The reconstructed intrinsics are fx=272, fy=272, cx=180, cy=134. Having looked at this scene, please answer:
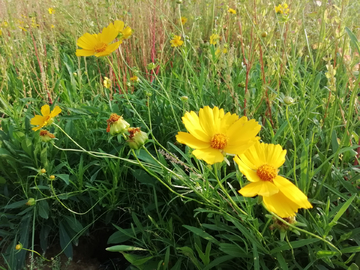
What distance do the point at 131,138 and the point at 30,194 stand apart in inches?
25.7

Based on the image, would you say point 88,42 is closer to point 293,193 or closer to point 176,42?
point 176,42

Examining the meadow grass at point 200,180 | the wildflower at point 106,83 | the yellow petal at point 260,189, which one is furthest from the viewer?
the wildflower at point 106,83

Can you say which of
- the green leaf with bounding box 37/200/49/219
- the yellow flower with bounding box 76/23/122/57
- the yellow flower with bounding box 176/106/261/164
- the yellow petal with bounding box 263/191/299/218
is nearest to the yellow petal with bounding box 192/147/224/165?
the yellow flower with bounding box 176/106/261/164

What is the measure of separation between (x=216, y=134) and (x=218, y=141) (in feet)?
0.08

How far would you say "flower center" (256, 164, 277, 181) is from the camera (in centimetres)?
51

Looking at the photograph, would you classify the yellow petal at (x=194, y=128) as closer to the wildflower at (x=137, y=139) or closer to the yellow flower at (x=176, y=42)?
the wildflower at (x=137, y=139)

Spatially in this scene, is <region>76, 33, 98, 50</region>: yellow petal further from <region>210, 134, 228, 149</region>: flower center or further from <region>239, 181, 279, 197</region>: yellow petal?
<region>239, 181, 279, 197</region>: yellow petal

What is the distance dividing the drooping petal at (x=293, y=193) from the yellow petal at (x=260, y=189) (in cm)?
2

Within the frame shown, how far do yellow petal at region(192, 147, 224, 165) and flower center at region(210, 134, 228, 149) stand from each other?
0.01m

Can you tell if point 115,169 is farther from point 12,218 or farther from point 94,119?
point 12,218

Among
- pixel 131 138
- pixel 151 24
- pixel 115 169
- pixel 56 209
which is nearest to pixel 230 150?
pixel 131 138

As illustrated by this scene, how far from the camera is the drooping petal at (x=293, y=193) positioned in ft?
1.54

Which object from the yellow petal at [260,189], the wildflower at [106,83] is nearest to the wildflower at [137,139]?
the yellow petal at [260,189]

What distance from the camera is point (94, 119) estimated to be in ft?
3.86
